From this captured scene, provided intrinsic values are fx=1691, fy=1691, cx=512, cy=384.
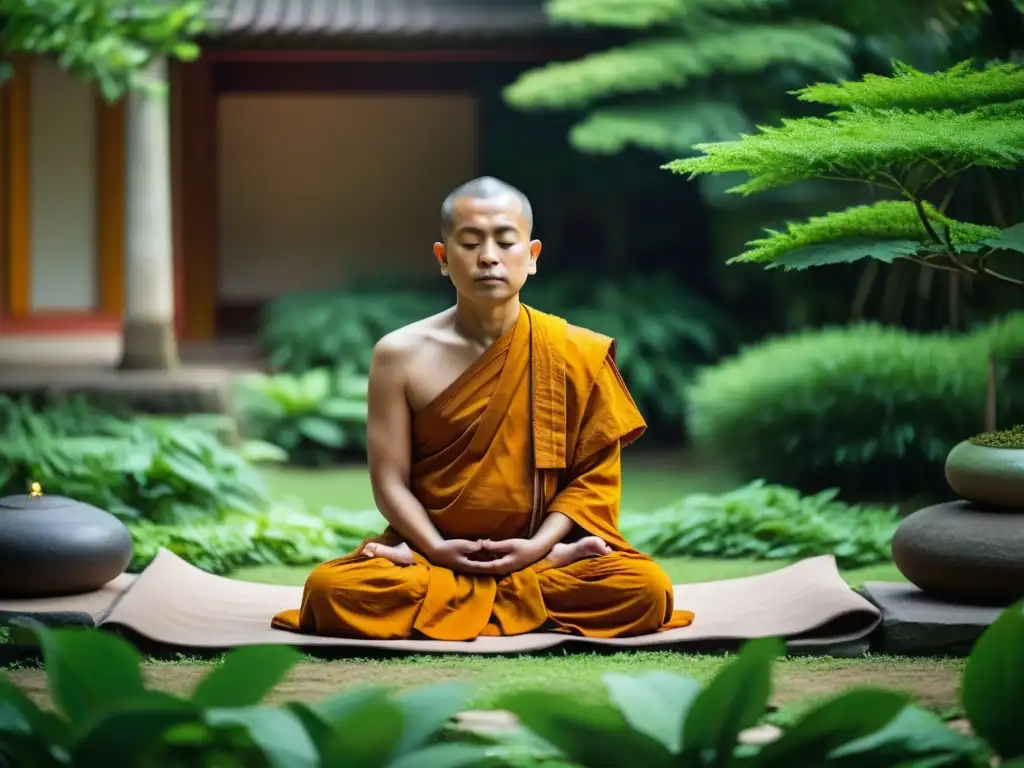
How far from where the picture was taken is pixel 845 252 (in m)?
5.50

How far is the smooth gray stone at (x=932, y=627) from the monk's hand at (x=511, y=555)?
117 centimetres

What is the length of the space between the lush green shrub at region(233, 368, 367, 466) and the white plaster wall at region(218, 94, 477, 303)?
11.3 feet

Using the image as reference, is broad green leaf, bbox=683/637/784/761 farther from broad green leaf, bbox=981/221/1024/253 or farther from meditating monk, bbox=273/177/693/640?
broad green leaf, bbox=981/221/1024/253

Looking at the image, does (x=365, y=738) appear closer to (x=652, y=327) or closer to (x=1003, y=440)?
(x=1003, y=440)

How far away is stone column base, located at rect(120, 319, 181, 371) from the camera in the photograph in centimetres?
1213

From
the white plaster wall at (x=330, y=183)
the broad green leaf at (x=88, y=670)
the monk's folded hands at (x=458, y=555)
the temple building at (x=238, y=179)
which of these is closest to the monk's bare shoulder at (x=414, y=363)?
the monk's folded hands at (x=458, y=555)

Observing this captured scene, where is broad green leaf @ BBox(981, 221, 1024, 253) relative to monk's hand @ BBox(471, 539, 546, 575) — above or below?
above

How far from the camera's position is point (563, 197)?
47.7ft

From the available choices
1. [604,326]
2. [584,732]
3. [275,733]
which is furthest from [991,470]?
[604,326]

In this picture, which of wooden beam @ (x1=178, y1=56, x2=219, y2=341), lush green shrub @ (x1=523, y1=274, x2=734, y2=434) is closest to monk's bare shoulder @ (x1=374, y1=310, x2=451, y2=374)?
lush green shrub @ (x1=523, y1=274, x2=734, y2=434)

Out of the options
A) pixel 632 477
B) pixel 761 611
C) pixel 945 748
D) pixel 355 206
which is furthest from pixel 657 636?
pixel 355 206

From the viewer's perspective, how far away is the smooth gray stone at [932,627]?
5.41 metres

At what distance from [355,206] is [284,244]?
2.41ft

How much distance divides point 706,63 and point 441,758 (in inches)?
368
